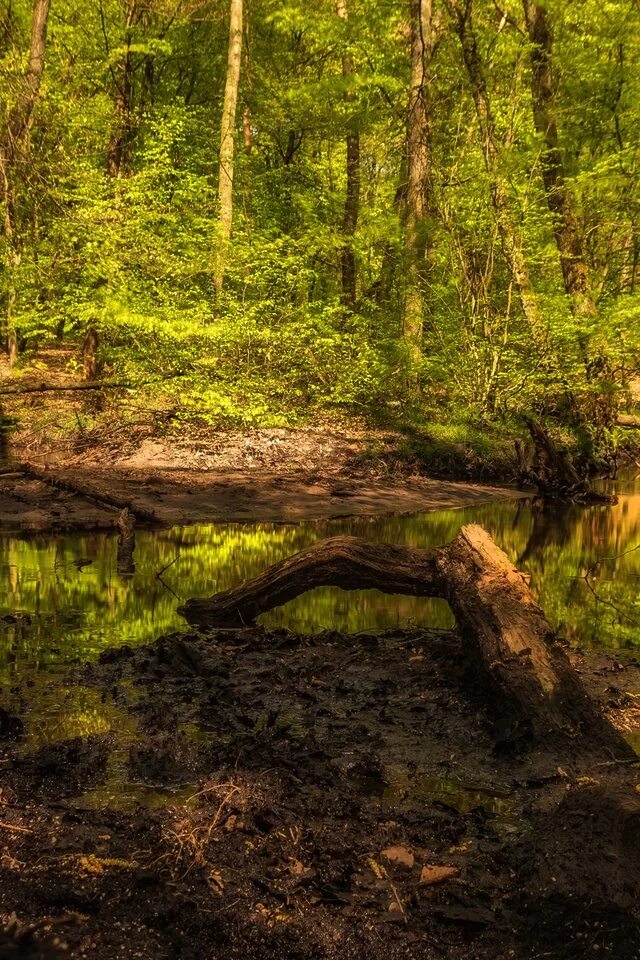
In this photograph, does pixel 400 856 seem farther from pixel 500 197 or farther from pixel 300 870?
pixel 500 197

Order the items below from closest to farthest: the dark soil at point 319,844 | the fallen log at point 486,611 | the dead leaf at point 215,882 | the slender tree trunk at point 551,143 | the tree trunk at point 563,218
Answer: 1. the dark soil at point 319,844
2. the dead leaf at point 215,882
3. the fallen log at point 486,611
4. the tree trunk at point 563,218
5. the slender tree trunk at point 551,143

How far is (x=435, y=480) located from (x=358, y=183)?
1118 cm

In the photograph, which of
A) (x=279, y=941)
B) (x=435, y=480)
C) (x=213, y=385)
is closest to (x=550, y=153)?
(x=435, y=480)

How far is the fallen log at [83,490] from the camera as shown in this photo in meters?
12.8

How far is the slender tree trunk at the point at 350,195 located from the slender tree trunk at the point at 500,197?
5007 millimetres

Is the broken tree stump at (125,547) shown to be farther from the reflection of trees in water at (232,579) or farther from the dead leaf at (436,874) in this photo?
the dead leaf at (436,874)

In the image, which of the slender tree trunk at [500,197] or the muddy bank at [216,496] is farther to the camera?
the slender tree trunk at [500,197]

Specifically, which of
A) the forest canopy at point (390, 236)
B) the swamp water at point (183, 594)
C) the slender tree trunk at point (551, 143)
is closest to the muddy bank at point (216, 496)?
the swamp water at point (183, 594)

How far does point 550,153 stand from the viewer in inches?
785

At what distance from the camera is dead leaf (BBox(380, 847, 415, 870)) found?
136 inches

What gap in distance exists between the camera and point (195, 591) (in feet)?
29.2

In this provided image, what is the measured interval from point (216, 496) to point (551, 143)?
1230 centimetres

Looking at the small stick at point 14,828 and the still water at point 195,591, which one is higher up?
the small stick at point 14,828

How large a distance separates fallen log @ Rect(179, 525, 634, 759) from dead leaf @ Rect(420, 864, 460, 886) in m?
1.41
